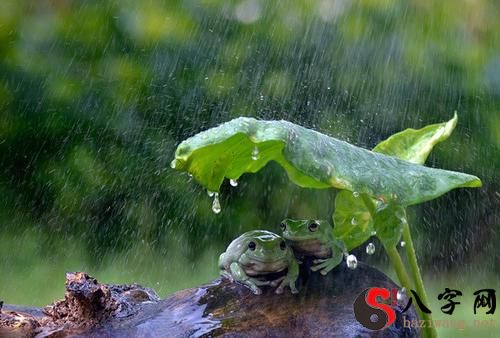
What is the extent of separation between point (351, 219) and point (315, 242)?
132 millimetres

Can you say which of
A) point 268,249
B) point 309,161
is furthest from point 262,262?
point 309,161

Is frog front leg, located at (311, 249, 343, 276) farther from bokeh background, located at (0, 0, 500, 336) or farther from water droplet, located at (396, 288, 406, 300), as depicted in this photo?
bokeh background, located at (0, 0, 500, 336)

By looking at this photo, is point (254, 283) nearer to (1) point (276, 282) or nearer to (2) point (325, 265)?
(1) point (276, 282)

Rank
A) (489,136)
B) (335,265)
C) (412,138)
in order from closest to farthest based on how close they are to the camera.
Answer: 1. (335,265)
2. (412,138)
3. (489,136)

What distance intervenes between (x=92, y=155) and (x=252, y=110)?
2.74 feet

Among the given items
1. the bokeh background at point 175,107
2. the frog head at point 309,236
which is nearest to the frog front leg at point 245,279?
the frog head at point 309,236

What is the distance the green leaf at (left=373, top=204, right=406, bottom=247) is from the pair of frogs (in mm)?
125

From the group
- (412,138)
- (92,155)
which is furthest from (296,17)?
(412,138)

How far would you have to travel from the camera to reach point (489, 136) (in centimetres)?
389

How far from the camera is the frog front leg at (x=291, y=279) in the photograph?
1604mm

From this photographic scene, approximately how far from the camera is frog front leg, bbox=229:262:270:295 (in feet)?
5.30

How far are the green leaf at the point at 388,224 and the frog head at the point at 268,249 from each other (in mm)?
203

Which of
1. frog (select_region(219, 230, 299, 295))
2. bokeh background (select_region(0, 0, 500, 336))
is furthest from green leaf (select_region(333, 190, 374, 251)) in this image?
bokeh background (select_region(0, 0, 500, 336))

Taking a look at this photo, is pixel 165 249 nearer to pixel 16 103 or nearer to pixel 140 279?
pixel 140 279
